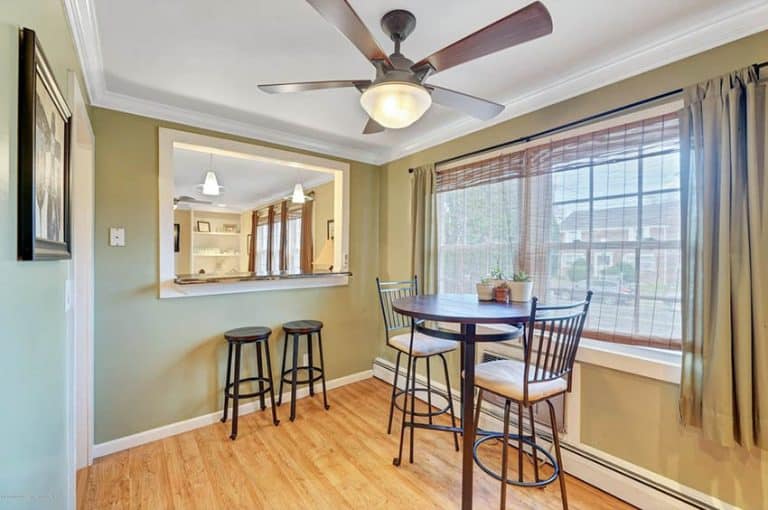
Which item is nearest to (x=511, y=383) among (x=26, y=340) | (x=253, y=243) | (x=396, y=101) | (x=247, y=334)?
(x=396, y=101)

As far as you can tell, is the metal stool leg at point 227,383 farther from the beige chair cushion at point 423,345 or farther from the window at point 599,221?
the window at point 599,221

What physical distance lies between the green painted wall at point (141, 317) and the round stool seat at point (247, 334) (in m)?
0.15

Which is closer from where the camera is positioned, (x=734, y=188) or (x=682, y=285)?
(x=734, y=188)

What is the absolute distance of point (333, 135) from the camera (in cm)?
313

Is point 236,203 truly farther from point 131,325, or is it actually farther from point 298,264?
point 131,325

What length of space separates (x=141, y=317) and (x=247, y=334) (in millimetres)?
714

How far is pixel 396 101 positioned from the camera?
1448mm

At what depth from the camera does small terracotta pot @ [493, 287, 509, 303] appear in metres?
→ 2.01

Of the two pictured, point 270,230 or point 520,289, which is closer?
point 520,289

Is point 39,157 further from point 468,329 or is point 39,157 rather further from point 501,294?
point 501,294

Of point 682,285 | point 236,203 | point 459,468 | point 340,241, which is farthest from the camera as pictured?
point 236,203

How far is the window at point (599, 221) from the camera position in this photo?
1767 mm

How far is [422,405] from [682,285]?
2.10m

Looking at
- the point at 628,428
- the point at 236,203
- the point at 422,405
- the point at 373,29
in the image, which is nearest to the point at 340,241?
the point at 422,405
